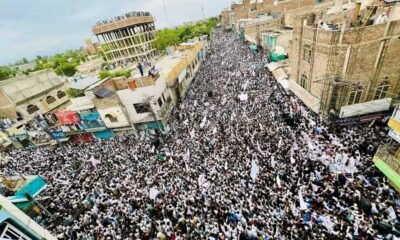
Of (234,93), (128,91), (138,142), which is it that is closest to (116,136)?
(138,142)

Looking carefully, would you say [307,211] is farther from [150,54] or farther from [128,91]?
[150,54]

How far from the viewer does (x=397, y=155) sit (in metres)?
11.0

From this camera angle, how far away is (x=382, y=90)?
634 inches

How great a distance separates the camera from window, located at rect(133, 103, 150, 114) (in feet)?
68.1

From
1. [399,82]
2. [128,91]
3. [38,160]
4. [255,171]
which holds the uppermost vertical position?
[128,91]

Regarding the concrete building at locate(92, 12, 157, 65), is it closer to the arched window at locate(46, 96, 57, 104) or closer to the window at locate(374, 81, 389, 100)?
the arched window at locate(46, 96, 57, 104)

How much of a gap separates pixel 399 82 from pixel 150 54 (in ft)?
185

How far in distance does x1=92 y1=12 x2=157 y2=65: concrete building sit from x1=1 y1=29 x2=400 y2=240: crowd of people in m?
→ 42.8

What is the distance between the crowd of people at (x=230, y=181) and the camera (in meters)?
10.1

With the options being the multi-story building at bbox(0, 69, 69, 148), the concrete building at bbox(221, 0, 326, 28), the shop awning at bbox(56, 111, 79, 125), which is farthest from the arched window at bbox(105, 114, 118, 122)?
the concrete building at bbox(221, 0, 326, 28)

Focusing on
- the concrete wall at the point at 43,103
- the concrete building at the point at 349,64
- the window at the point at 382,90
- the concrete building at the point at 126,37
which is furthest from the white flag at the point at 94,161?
the concrete building at the point at 126,37

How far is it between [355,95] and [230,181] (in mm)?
12114

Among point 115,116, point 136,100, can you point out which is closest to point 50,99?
point 115,116

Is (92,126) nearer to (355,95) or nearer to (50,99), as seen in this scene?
(50,99)
